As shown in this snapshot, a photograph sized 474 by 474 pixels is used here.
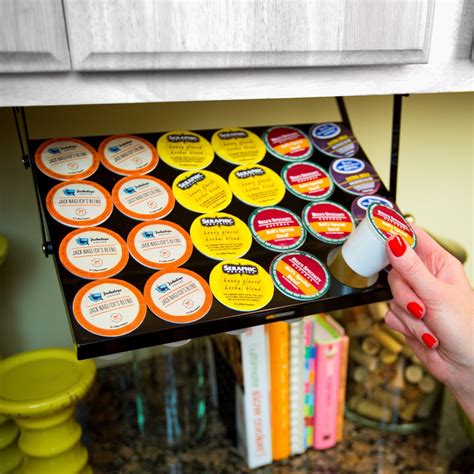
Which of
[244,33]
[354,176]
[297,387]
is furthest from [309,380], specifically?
[244,33]

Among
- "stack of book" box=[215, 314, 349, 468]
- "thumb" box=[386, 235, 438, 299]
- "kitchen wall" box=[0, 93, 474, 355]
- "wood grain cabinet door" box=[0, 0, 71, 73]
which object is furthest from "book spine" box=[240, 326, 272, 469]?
"wood grain cabinet door" box=[0, 0, 71, 73]

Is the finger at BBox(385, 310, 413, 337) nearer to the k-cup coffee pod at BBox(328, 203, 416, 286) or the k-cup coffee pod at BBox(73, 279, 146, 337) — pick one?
the k-cup coffee pod at BBox(328, 203, 416, 286)

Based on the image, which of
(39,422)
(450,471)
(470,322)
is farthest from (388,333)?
(39,422)

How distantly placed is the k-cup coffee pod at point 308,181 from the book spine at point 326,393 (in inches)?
12.9

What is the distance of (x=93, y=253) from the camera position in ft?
1.93

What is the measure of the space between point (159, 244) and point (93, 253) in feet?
0.26

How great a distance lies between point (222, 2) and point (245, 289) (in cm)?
32

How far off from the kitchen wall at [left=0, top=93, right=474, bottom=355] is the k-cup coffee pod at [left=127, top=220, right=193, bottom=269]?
0.37 meters

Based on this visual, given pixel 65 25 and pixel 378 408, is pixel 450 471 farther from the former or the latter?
pixel 65 25

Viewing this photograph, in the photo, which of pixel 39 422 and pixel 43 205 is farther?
pixel 39 422

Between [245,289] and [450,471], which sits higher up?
[245,289]

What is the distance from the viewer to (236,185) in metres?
0.69

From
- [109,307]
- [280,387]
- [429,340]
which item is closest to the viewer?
[109,307]

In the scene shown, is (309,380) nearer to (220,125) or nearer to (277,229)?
(277,229)
